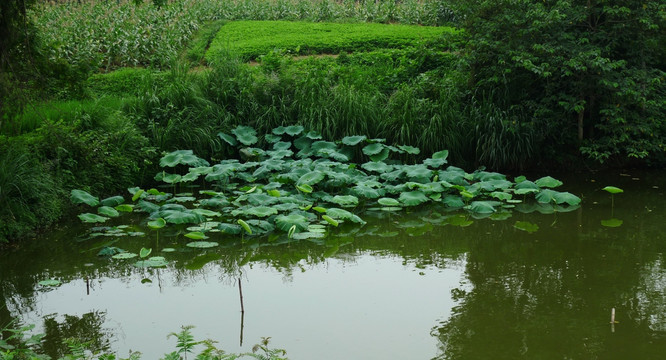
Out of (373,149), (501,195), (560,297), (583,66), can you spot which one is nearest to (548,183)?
(501,195)

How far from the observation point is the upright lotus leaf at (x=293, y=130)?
10.8m

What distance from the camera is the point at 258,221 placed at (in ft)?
25.4

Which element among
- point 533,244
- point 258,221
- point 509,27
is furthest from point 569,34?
point 258,221

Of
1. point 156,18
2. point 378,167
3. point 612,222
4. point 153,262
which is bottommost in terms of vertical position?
point 612,222

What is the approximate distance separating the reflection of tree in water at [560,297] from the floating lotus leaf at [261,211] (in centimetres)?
230

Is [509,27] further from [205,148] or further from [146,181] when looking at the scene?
[146,181]

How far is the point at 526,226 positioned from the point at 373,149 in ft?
9.93

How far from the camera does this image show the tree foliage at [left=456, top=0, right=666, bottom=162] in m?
9.77

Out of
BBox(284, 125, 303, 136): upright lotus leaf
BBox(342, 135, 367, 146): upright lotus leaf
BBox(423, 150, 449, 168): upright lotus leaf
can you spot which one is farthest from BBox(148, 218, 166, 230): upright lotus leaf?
BBox(423, 150, 449, 168): upright lotus leaf

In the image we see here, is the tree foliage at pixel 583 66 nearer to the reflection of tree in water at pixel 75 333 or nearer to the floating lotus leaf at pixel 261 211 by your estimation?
the floating lotus leaf at pixel 261 211

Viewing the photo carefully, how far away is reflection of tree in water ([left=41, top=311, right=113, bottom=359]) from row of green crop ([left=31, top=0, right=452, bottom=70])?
733 cm

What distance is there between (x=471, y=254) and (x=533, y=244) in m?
0.77

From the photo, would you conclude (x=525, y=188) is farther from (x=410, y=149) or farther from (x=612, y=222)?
(x=410, y=149)

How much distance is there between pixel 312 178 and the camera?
29.9 ft
